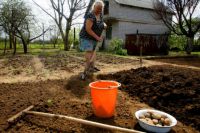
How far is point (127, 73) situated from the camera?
5840 millimetres

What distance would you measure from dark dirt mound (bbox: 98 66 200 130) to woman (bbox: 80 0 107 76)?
828 mm

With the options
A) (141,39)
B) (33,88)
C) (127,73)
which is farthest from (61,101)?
(141,39)

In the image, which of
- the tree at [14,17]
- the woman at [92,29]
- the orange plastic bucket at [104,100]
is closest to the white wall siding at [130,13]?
the tree at [14,17]

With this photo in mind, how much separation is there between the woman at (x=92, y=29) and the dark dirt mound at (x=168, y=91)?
828mm

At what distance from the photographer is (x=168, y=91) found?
4.27 meters

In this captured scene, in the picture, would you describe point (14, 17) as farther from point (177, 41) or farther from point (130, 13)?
point (177, 41)

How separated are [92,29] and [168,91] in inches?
79.9

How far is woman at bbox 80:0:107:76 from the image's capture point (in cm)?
A: 486

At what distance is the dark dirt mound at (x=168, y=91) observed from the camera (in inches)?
138

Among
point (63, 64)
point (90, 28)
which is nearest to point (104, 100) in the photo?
point (90, 28)

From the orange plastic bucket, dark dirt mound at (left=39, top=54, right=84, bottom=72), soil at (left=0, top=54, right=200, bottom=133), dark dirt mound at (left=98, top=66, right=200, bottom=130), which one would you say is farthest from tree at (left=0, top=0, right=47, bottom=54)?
the orange plastic bucket

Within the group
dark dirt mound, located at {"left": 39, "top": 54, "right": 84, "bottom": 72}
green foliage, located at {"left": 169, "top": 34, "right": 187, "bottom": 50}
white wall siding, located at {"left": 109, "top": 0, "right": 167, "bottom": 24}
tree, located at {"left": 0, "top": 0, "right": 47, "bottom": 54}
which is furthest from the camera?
white wall siding, located at {"left": 109, "top": 0, "right": 167, "bottom": 24}

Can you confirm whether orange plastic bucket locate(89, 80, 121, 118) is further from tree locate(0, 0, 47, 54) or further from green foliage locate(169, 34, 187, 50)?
green foliage locate(169, 34, 187, 50)

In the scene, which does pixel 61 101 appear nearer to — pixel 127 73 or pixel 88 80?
pixel 88 80
